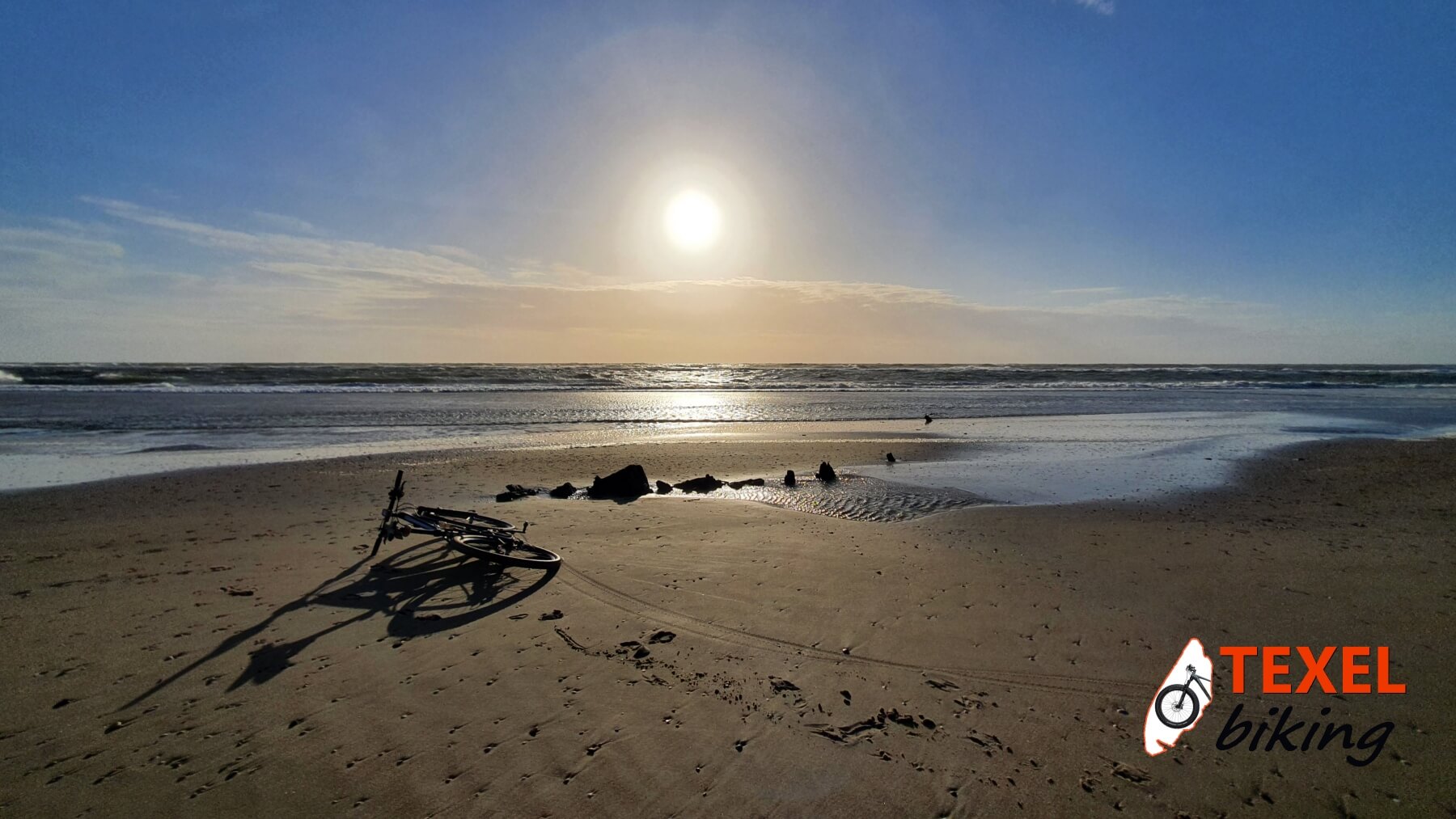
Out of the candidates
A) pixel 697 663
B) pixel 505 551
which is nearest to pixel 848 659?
pixel 697 663

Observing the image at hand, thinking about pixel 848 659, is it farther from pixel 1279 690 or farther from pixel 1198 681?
pixel 1279 690

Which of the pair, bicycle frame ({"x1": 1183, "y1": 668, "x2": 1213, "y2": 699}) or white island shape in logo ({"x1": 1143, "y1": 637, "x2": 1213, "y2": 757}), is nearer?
white island shape in logo ({"x1": 1143, "y1": 637, "x2": 1213, "y2": 757})

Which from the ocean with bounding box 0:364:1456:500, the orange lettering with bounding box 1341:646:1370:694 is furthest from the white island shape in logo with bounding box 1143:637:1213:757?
the ocean with bounding box 0:364:1456:500

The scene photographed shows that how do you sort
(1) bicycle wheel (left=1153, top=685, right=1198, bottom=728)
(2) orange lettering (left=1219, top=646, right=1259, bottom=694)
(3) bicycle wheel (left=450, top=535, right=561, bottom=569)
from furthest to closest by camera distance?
1. (3) bicycle wheel (left=450, top=535, right=561, bottom=569)
2. (2) orange lettering (left=1219, top=646, right=1259, bottom=694)
3. (1) bicycle wheel (left=1153, top=685, right=1198, bottom=728)

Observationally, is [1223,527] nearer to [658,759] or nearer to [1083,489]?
[1083,489]

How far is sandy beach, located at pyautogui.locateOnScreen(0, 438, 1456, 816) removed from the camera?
4.28 meters

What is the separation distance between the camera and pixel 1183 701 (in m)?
5.42

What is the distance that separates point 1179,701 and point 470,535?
8.65m

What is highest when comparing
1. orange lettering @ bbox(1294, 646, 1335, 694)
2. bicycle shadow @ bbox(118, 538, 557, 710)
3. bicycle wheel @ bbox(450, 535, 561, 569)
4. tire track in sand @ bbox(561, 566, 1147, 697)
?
bicycle wheel @ bbox(450, 535, 561, 569)

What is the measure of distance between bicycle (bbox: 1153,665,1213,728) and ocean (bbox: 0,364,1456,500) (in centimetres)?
844

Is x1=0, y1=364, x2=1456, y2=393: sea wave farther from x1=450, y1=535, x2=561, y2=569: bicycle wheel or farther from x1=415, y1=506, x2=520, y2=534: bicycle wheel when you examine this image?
x1=450, y1=535, x2=561, y2=569: bicycle wheel

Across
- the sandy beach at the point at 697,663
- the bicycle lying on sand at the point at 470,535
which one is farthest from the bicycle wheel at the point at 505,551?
the sandy beach at the point at 697,663

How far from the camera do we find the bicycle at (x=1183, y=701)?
5.15 meters

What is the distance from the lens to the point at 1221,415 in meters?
33.0
